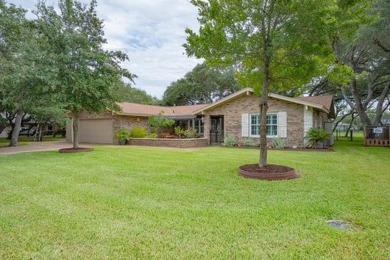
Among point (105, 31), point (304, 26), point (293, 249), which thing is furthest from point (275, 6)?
point (105, 31)

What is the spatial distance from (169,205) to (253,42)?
17.4 feet

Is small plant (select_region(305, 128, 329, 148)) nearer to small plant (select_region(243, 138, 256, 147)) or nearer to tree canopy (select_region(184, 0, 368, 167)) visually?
small plant (select_region(243, 138, 256, 147))

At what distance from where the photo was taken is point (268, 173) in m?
7.01

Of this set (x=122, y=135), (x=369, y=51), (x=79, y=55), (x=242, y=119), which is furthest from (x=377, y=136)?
(x=79, y=55)

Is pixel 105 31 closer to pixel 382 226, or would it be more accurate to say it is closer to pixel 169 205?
pixel 169 205

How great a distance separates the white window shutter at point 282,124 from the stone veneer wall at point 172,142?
5.13 m

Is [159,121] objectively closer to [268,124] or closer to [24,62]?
[268,124]

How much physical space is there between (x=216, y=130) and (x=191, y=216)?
15.9 meters

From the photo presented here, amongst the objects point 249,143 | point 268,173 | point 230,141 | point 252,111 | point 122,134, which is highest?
point 252,111

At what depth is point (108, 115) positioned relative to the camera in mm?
20312

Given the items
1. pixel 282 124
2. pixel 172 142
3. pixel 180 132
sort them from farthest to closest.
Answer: pixel 180 132 < pixel 172 142 < pixel 282 124

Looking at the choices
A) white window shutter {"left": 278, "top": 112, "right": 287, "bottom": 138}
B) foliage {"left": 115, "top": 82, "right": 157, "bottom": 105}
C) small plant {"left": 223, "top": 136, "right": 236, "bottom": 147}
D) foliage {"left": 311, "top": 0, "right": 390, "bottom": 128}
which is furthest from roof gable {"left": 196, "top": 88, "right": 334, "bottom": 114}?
foliage {"left": 115, "top": 82, "right": 157, "bottom": 105}

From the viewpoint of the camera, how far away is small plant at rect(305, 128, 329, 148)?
569 inches

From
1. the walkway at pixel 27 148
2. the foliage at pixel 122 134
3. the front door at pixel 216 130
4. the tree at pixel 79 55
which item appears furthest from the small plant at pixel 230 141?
the walkway at pixel 27 148
